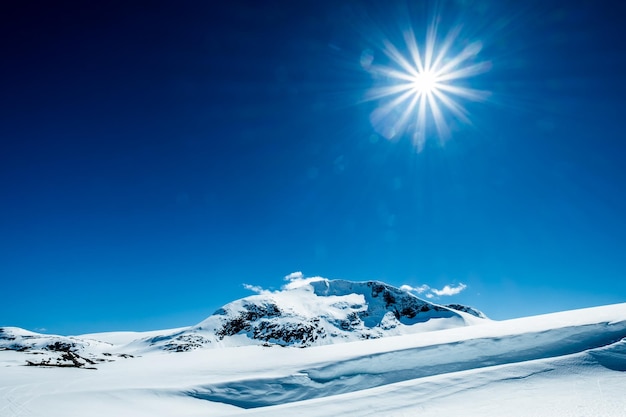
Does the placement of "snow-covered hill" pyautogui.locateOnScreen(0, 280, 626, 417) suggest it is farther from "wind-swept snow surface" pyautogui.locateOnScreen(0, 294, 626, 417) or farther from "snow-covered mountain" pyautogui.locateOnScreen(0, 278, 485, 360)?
"snow-covered mountain" pyautogui.locateOnScreen(0, 278, 485, 360)

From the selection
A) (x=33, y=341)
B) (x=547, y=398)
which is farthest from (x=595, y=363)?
(x=33, y=341)

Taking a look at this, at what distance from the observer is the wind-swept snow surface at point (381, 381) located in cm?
737

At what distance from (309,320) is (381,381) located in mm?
123500

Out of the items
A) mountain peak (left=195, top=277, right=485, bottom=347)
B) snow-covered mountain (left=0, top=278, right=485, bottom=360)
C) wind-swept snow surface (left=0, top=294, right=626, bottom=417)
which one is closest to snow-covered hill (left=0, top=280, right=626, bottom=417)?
wind-swept snow surface (left=0, top=294, right=626, bottom=417)

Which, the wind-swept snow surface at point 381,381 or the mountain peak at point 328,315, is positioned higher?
the mountain peak at point 328,315

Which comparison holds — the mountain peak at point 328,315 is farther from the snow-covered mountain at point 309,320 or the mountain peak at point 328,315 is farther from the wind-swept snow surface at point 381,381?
the wind-swept snow surface at point 381,381

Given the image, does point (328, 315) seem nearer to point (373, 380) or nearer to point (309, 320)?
point (309, 320)

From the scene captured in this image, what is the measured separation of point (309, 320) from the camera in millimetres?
128000

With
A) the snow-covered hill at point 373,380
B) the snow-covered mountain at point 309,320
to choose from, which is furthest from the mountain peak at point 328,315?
the snow-covered hill at point 373,380

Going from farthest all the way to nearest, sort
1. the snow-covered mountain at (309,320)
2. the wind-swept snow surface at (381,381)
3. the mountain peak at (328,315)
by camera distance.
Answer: the mountain peak at (328,315) → the snow-covered mountain at (309,320) → the wind-swept snow surface at (381,381)

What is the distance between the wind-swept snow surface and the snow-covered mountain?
8998 centimetres

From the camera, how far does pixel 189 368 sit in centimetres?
1196

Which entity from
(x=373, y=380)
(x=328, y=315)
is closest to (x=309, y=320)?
(x=328, y=315)

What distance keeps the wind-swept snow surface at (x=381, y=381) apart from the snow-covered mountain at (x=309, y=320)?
3542 inches
